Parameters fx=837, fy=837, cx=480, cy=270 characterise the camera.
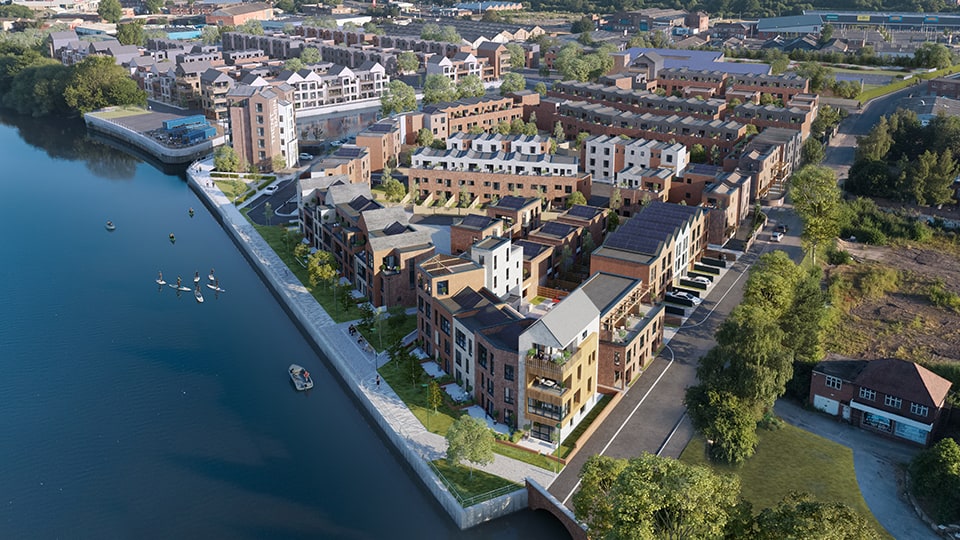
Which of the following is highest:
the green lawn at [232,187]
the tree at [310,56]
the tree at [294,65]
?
the tree at [310,56]

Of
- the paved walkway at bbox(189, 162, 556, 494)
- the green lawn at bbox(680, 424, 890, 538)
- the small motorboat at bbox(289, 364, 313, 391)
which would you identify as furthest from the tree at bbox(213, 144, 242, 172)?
the green lawn at bbox(680, 424, 890, 538)

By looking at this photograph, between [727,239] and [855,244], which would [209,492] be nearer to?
[727,239]

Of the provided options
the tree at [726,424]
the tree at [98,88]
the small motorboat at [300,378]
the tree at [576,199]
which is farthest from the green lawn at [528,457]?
the tree at [98,88]

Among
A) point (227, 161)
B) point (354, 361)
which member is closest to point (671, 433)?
point (354, 361)

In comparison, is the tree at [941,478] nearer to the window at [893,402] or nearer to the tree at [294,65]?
the window at [893,402]

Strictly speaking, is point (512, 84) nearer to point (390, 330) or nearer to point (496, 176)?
point (496, 176)

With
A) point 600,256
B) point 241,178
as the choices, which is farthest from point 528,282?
point 241,178
